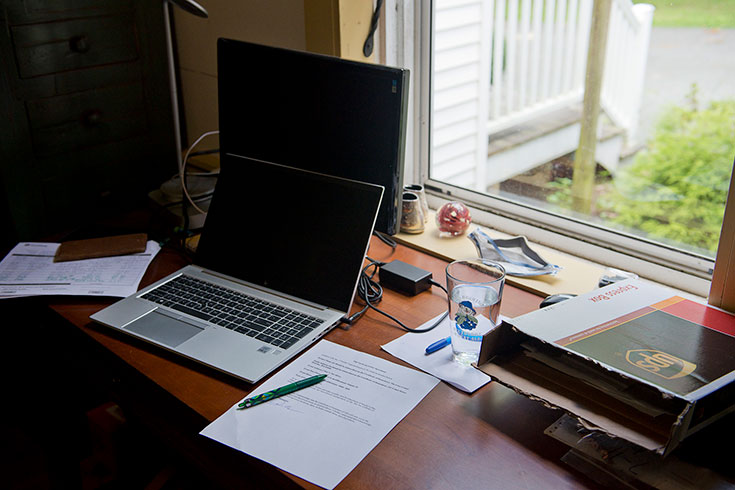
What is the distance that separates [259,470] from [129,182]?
3.79ft

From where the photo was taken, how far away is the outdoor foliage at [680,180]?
73.5 inches

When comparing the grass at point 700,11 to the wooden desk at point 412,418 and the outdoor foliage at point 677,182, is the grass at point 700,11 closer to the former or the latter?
the outdoor foliage at point 677,182

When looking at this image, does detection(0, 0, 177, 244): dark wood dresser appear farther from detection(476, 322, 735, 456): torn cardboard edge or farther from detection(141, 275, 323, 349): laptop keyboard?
detection(476, 322, 735, 456): torn cardboard edge

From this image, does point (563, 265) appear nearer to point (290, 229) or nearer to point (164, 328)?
point (290, 229)

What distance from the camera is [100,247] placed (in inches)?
56.4

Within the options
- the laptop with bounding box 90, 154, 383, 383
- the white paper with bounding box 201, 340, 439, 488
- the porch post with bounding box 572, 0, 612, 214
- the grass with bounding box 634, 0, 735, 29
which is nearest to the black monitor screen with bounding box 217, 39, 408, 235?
the laptop with bounding box 90, 154, 383, 383

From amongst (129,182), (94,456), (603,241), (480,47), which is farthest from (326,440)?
(480,47)

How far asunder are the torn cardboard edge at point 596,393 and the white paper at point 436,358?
64mm

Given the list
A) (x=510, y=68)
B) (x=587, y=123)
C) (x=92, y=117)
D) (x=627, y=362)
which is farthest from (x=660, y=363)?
(x=510, y=68)

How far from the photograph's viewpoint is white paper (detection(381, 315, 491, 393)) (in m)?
1.00

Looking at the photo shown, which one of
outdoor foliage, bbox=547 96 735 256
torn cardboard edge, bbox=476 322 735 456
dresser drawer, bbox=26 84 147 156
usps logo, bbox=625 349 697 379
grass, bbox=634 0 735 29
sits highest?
grass, bbox=634 0 735 29

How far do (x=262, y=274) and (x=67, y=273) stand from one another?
1.43 ft

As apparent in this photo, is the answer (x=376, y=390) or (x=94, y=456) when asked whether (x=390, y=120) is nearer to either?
(x=376, y=390)

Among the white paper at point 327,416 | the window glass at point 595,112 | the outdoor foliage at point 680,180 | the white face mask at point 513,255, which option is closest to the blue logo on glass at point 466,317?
the white paper at point 327,416
